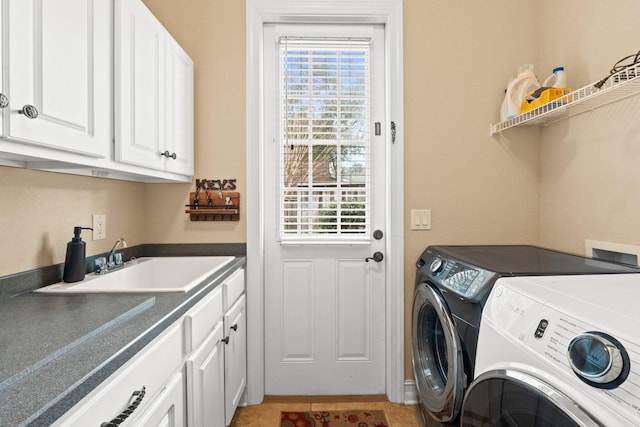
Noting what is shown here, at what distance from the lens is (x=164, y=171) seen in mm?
1615

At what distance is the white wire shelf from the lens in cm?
127

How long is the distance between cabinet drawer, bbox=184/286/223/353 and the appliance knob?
1.00 metres

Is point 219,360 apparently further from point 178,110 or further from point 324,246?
point 178,110

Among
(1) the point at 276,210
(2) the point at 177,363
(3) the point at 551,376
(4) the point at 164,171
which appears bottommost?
(2) the point at 177,363

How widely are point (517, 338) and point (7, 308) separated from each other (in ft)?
4.75

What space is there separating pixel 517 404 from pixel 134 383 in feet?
2.99

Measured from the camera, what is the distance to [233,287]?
1.71 metres

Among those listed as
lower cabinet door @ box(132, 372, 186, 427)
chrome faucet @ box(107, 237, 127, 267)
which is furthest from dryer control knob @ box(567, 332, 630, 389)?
chrome faucet @ box(107, 237, 127, 267)

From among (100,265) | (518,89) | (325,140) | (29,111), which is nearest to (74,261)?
(100,265)

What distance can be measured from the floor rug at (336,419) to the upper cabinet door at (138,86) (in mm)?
1508

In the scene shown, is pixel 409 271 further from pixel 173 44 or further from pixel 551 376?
pixel 173 44

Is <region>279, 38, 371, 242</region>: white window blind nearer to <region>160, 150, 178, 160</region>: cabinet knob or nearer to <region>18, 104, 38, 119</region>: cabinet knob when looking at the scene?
<region>160, 150, 178, 160</region>: cabinet knob

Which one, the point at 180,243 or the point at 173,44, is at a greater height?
the point at 173,44

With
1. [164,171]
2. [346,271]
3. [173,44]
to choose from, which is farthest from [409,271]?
[173,44]
